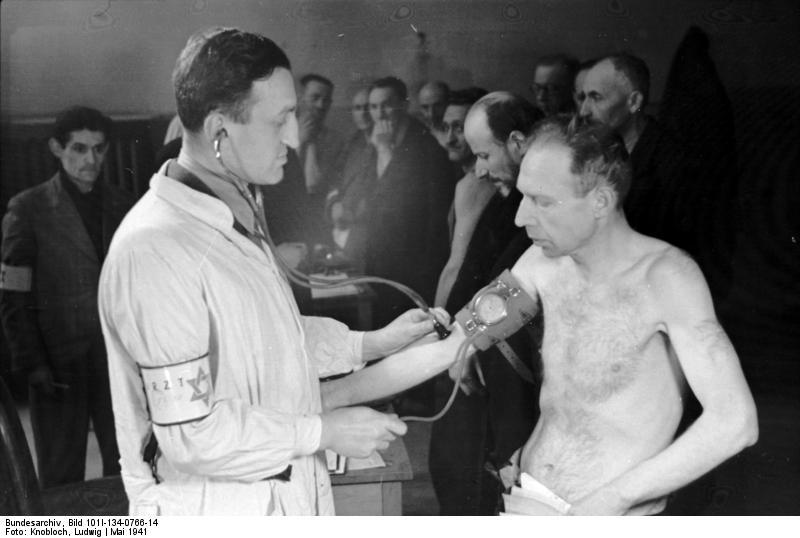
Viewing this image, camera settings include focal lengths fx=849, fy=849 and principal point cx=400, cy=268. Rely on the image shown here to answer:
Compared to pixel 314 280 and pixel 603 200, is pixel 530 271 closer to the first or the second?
pixel 603 200

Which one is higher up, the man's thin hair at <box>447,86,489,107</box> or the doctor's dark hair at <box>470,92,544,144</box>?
the man's thin hair at <box>447,86,489,107</box>

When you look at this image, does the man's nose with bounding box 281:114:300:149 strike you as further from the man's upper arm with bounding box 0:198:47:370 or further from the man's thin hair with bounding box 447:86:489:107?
the man's upper arm with bounding box 0:198:47:370

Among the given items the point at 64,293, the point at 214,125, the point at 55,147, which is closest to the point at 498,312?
the point at 214,125

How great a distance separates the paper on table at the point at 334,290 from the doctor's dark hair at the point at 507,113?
0.59 metres

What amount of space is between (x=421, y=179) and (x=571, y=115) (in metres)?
0.45

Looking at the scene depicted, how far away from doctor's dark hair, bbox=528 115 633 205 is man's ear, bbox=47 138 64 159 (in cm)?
135

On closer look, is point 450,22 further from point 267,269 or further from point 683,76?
point 267,269

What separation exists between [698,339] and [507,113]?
81 centimetres

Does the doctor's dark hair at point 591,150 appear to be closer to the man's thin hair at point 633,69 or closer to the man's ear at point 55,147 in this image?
the man's thin hair at point 633,69

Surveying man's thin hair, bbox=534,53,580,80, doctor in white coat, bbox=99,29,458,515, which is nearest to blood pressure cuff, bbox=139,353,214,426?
doctor in white coat, bbox=99,29,458,515

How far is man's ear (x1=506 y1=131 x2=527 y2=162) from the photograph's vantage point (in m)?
2.38

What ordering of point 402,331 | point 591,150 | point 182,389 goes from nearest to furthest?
point 182,389
point 591,150
point 402,331

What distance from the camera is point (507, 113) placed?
239cm

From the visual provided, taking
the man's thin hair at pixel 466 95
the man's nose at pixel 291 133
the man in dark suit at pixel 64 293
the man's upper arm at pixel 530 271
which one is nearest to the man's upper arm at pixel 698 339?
the man's upper arm at pixel 530 271
